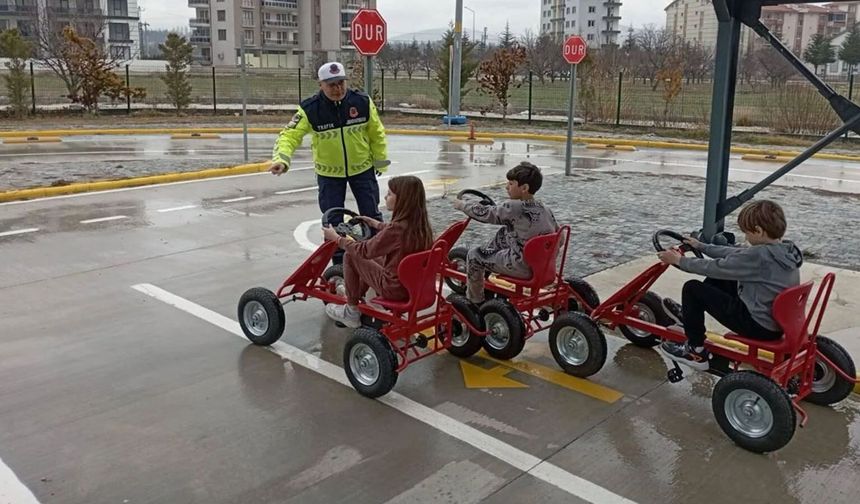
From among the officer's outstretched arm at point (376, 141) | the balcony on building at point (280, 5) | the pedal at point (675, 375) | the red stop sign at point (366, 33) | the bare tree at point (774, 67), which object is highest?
the balcony on building at point (280, 5)

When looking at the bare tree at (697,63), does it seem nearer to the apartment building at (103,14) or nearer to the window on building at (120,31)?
Result: the apartment building at (103,14)

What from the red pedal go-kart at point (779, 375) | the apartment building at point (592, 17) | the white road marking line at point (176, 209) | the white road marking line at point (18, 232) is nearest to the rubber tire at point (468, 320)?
the red pedal go-kart at point (779, 375)

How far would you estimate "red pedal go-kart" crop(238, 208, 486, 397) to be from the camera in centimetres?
452

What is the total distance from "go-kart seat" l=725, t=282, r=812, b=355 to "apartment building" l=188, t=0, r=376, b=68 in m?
95.1

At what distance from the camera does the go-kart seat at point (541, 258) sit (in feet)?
16.4

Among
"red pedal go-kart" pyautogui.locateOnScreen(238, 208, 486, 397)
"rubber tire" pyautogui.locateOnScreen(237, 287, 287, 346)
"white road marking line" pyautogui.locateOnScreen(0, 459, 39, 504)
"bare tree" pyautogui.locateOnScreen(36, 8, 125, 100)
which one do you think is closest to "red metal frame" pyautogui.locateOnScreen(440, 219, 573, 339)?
"red pedal go-kart" pyautogui.locateOnScreen(238, 208, 486, 397)

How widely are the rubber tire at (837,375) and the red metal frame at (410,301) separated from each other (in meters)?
1.92

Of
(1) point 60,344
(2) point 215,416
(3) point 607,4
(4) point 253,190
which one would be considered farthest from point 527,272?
(3) point 607,4

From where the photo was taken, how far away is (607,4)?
403 feet

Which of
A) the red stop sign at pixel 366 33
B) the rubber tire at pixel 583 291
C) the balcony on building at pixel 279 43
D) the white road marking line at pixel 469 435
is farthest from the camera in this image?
the balcony on building at pixel 279 43

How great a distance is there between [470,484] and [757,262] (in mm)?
1843

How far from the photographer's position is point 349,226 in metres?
5.08

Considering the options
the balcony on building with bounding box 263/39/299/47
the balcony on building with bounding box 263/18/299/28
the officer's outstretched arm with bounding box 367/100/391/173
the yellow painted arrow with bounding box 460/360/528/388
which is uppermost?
the balcony on building with bounding box 263/18/299/28

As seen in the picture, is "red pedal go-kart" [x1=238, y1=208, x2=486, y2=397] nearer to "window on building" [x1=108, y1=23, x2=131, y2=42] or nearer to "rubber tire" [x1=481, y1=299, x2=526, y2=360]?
"rubber tire" [x1=481, y1=299, x2=526, y2=360]
